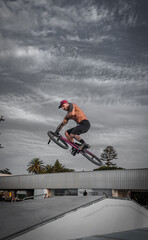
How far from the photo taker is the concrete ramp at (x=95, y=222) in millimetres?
4844

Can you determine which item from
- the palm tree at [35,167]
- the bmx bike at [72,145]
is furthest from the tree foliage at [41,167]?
the bmx bike at [72,145]

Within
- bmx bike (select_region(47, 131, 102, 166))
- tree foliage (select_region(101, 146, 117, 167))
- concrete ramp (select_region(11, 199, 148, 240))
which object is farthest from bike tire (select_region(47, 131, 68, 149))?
tree foliage (select_region(101, 146, 117, 167))

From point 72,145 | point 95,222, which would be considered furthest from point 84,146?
point 95,222

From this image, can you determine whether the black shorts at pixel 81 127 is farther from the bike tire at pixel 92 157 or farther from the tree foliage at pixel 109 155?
the tree foliage at pixel 109 155

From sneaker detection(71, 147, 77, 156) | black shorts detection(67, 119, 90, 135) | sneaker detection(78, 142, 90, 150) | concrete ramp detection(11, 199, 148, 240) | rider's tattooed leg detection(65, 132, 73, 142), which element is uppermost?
black shorts detection(67, 119, 90, 135)

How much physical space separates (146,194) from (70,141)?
3939 centimetres

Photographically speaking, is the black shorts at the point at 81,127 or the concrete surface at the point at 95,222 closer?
the concrete surface at the point at 95,222

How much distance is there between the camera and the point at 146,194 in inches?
1791

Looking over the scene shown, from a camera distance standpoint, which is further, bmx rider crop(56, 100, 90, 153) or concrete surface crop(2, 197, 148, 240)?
bmx rider crop(56, 100, 90, 153)

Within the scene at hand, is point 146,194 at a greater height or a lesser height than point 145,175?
lesser

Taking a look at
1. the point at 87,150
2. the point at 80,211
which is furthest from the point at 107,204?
the point at 87,150

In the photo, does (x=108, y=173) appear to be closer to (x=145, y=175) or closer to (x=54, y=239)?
(x=145, y=175)

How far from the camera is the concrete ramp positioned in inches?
191

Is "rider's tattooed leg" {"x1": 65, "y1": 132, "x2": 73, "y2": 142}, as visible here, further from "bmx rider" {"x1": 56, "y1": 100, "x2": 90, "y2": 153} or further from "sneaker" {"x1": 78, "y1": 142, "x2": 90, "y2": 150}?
"sneaker" {"x1": 78, "y1": 142, "x2": 90, "y2": 150}
